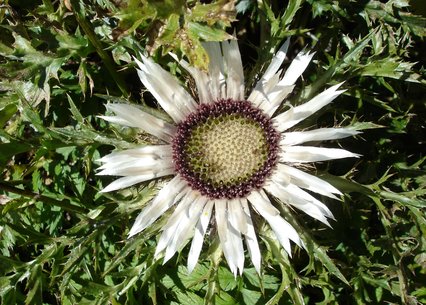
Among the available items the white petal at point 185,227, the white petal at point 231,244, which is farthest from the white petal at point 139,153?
the white petal at point 231,244

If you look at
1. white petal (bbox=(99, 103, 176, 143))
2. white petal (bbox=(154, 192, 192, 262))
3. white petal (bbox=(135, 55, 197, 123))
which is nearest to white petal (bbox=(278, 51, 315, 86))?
white petal (bbox=(135, 55, 197, 123))

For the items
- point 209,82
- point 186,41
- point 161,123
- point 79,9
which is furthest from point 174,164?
point 79,9

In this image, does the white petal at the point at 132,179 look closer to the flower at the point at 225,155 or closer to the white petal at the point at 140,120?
the flower at the point at 225,155

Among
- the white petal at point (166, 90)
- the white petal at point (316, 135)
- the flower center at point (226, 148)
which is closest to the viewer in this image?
the white petal at point (316, 135)

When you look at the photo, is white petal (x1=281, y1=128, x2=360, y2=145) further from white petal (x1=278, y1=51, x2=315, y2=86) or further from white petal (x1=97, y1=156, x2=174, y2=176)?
white petal (x1=97, y1=156, x2=174, y2=176)

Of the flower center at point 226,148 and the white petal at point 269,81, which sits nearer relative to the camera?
the white petal at point 269,81

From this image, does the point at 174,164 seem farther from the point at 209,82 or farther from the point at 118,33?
the point at 118,33
